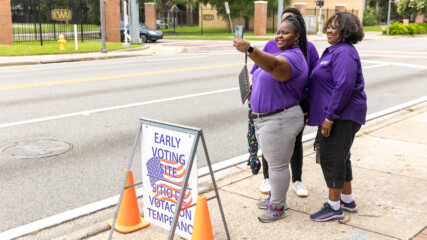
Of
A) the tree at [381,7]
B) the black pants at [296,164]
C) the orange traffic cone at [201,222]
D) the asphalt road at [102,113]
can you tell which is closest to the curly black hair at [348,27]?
the black pants at [296,164]

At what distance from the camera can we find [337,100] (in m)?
3.99

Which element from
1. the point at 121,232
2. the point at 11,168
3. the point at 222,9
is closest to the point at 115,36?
the point at 222,9

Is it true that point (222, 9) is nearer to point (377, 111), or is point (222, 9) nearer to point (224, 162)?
point (377, 111)

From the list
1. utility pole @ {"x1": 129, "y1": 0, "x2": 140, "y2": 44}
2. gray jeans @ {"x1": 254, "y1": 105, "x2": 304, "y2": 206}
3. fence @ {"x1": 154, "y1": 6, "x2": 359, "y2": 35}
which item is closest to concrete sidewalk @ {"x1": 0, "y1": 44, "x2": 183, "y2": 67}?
utility pole @ {"x1": 129, "y1": 0, "x2": 140, "y2": 44}

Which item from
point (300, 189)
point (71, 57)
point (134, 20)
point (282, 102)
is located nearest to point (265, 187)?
point (300, 189)

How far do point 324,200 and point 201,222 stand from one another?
1748 millimetres

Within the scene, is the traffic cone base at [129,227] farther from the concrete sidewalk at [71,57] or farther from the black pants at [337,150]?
the concrete sidewalk at [71,57]

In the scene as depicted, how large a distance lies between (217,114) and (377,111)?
11.2 feet

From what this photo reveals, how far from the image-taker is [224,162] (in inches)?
249

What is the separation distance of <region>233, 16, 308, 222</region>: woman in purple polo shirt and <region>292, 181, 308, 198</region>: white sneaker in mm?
781

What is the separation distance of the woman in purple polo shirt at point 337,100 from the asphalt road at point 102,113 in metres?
2.35

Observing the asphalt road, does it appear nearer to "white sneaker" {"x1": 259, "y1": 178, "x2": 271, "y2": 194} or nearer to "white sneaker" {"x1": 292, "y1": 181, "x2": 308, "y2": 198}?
"white sneaker" {"x1": 259, "y1": 178, "x2": 271, "y2": 194}

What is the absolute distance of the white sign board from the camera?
3.59 metres

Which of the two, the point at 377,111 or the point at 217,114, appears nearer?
the point at 217,114
